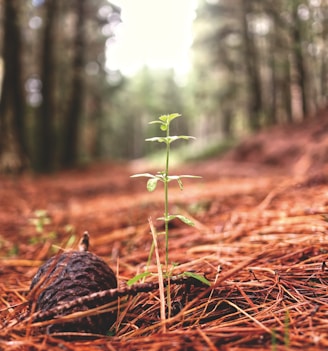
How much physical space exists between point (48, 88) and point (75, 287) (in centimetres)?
1230

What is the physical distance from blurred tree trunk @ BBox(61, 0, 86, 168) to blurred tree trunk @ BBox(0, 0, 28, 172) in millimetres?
5990

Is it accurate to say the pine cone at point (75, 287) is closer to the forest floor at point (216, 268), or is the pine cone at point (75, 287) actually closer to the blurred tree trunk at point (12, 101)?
the forest floor at point (216, 268)

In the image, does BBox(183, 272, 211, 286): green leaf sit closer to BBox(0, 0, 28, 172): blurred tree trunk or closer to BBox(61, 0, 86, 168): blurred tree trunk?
BBox(0, 0, 28, 172): blurred tree trunk

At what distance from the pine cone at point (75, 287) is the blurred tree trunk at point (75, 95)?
569 inches

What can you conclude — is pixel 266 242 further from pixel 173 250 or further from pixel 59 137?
pixel 59 137

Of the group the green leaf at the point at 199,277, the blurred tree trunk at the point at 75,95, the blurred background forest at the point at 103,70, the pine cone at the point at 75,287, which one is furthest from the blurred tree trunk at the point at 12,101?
the green leaf at the point at 199,277

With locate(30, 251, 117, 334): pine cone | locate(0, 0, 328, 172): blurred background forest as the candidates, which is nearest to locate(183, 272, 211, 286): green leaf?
locate(30, 251, 117, 334): pine cone

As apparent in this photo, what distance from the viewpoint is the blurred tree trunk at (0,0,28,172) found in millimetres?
8180

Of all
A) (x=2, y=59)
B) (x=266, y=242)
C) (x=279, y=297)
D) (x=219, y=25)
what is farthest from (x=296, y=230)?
(x=219, y=25)

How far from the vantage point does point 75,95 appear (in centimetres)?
1551

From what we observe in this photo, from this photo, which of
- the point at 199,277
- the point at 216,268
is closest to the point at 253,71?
the point at 216,268

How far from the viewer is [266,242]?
171 cm

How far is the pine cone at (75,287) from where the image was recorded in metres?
0.95

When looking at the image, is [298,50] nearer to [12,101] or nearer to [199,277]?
[12,101]
